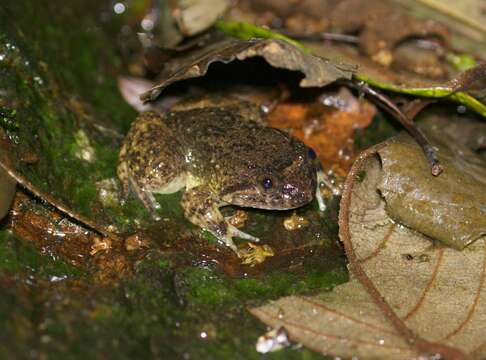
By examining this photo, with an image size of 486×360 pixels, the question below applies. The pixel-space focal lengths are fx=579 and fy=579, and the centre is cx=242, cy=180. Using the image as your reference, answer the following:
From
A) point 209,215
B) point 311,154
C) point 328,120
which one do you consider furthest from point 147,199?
point 328,120

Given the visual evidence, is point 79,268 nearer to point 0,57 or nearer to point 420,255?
point 0,57

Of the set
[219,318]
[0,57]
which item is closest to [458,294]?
[219,318]

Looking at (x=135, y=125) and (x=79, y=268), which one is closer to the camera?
(x=79, y=268)

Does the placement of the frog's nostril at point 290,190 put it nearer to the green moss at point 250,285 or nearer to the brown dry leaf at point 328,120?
the green moss at point 250,285

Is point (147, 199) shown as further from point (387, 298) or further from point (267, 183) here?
point (387, 298)

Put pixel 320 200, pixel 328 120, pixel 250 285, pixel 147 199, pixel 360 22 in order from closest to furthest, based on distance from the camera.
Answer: pixel 250 285
pixel 147 199
pixel 320 200
pixel 328 120
pixel 360 22

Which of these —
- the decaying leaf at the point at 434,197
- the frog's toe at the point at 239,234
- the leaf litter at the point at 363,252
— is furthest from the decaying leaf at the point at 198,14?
the decaying leaf at the point at 434,197

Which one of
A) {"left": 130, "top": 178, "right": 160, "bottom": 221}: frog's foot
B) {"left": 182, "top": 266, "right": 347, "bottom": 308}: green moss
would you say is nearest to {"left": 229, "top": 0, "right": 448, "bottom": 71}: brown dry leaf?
{"left": 130, "top": 178, "right": 160, "bottom": 221}: frog's foot
